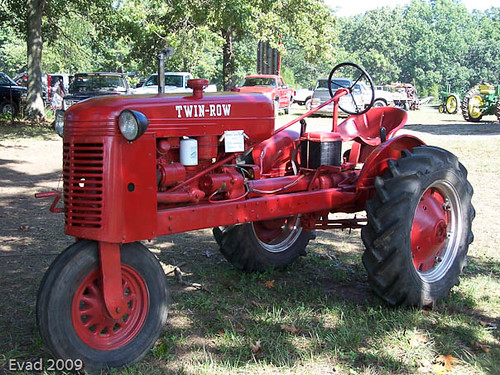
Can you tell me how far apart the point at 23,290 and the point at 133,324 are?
152 centimetres

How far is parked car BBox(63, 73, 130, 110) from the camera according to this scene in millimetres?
19188

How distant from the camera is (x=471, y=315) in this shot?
4.16 metres

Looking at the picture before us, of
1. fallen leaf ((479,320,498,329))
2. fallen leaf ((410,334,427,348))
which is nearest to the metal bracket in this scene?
fallen leaf ((410,334,427,348))

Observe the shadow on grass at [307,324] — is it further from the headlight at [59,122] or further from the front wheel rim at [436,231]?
the headlight at [59,122]

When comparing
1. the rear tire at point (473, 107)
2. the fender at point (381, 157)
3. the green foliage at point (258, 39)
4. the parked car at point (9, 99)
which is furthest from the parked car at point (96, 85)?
the fender at point (381, 157)

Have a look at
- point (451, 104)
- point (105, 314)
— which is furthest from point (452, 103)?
point (105, 314)

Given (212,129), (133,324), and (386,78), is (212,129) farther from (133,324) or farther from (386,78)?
(386,78)

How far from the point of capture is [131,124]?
3.13 m

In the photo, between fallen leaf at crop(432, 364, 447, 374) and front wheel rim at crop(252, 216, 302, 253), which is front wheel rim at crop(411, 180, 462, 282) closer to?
fallen leaf at crop(432, 364, 447, 374)

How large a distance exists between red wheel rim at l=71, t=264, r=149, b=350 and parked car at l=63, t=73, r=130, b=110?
16593 millimetres

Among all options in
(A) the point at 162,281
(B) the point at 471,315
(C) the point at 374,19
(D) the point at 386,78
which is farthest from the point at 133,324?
(C) the point at 374,19

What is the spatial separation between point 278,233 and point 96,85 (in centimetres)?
1582

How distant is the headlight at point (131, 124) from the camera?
3119 mm

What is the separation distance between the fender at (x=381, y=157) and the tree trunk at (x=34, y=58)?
647 inches
